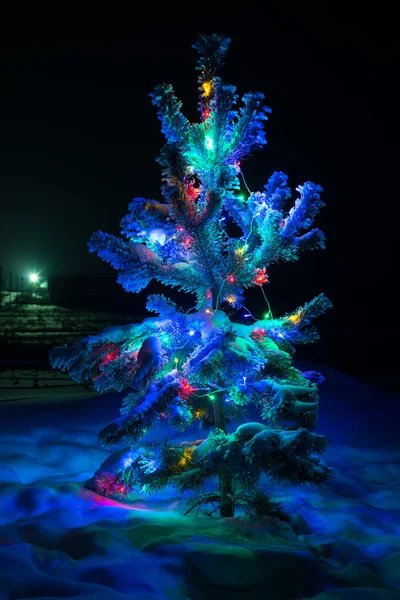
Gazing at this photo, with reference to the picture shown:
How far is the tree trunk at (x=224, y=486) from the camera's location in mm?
3988

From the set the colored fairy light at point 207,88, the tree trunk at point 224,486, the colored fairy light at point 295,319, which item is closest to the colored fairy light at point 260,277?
the colored fairy light at point 295,319

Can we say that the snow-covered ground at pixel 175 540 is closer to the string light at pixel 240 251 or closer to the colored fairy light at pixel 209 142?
the string light at pixel 240 251

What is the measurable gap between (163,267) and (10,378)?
10.7 m

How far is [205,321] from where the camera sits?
4.04 metres

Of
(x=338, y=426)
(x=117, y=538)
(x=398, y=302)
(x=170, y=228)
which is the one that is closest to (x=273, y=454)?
(x=117, y=538)

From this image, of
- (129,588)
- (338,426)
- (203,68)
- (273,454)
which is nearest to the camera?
(129,588)

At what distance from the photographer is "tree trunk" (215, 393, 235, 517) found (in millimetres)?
3988

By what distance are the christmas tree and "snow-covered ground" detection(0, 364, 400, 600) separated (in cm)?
35

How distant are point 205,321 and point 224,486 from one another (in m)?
1.37

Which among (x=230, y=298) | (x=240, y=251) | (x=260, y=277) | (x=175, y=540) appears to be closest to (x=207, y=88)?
(x=240, y=251)

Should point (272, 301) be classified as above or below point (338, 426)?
above

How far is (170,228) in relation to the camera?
389 centimetres

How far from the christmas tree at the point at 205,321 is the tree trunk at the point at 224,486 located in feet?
0.03

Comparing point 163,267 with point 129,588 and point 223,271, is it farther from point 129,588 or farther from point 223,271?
point 129,588
